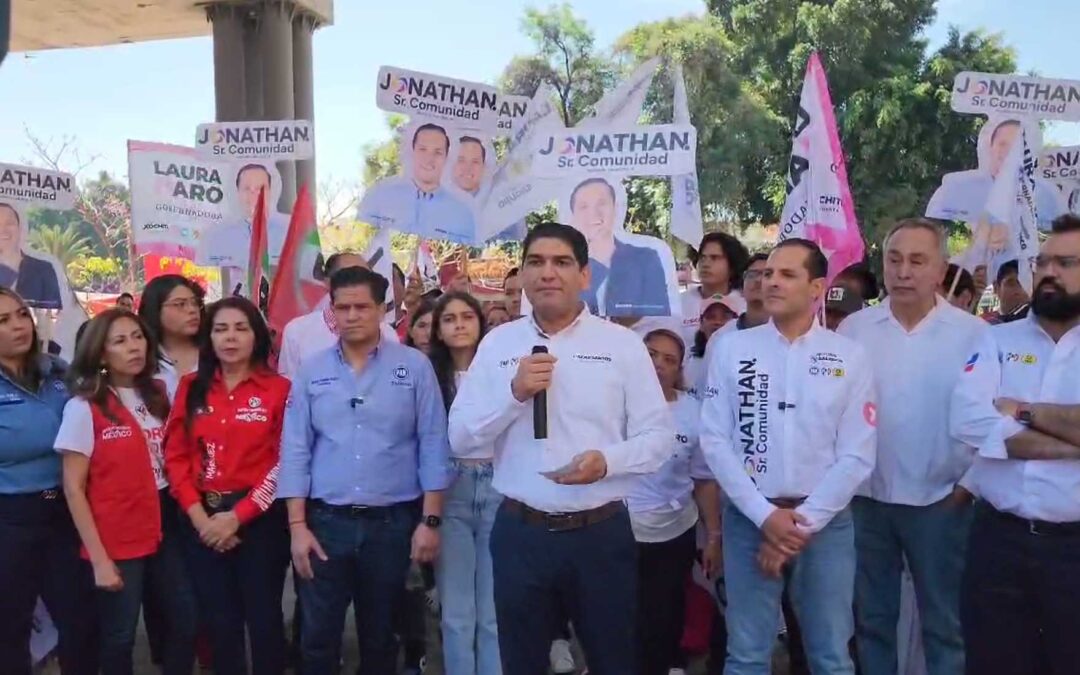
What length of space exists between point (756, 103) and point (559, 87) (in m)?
6.02

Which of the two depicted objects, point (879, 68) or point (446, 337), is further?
point (879, 68)

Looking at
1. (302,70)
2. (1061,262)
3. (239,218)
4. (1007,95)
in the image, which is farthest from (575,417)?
(302,70)

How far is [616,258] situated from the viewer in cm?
449

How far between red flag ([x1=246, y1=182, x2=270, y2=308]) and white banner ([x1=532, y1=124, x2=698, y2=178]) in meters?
2.29

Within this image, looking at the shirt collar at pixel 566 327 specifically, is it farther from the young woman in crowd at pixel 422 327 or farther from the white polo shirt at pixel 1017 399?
the young woman in crowd at pixel 422 327

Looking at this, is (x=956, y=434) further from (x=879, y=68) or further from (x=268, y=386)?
(x=879, y=68)

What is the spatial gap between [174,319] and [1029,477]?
3477mm

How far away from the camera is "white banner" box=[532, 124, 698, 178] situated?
179 inches

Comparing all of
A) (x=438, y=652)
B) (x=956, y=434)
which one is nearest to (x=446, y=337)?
(x=438, y=652)

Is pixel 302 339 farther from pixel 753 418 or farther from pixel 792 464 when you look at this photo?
pixel 792 464

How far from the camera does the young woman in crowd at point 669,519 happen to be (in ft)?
13.0

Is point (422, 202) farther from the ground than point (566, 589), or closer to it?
farther from the ground

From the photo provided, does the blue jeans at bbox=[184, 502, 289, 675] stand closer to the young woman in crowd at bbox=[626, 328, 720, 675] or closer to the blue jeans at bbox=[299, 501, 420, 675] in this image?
the blue jeans at bbox=[299, 501, 420, 675]

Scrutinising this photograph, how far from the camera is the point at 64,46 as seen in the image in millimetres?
19281
